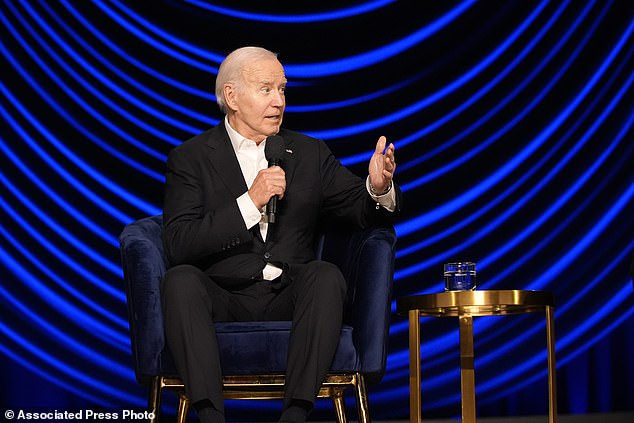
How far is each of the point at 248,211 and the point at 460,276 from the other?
585mm

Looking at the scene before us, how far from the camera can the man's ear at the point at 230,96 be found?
2867mm

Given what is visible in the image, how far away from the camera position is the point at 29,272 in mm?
3557

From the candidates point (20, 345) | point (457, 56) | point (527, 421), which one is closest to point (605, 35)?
point (457, 56)

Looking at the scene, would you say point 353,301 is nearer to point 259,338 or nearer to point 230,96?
point 259,338

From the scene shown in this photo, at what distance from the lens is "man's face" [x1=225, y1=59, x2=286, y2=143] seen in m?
2.81

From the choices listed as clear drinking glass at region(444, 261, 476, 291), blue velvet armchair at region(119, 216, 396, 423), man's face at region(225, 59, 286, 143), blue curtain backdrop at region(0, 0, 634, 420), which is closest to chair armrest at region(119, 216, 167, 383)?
blue velvet armchair at region(119, 216, 396, 423)

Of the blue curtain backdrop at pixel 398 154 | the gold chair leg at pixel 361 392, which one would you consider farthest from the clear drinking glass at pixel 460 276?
the blue curtain backdrop at pixel 398 154

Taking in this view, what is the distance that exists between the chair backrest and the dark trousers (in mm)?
75

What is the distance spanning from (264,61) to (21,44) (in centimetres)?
119

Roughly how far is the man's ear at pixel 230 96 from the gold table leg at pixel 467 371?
858 millimetres

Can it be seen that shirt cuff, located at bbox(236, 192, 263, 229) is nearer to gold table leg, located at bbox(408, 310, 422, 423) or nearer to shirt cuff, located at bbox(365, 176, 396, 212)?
shirt cuff, located at bbox(365, 176, 396, 212)

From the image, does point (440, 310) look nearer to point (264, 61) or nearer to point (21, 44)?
point (264, 61)

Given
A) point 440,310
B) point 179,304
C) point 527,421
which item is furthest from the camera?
point 527,421

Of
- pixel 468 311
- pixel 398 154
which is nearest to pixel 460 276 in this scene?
pixel 468 311
